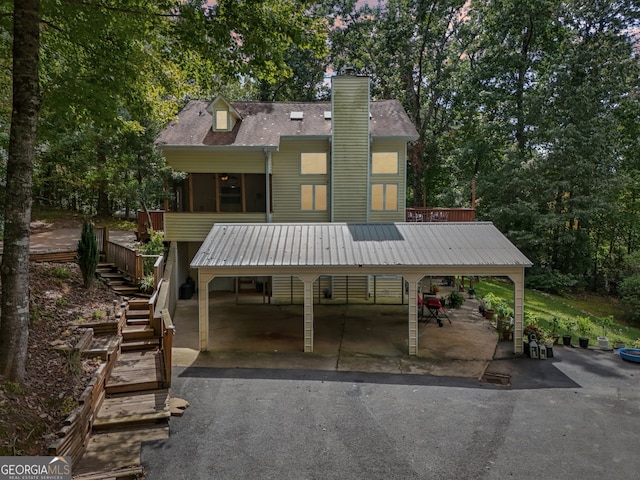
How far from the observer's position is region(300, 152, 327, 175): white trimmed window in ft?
55.2

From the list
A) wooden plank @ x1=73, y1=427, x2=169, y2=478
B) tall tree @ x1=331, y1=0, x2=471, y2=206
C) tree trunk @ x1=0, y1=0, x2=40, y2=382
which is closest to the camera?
wooden plank @ x1=73, y1=427, x2=169, y2=478

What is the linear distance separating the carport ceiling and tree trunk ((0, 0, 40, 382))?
4.71 meters

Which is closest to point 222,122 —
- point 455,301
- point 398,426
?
point 455,301

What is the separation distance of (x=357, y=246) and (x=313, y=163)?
6.03 meters

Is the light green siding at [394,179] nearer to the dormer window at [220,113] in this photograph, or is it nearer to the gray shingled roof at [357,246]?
the gray shingled roof at [357,246]

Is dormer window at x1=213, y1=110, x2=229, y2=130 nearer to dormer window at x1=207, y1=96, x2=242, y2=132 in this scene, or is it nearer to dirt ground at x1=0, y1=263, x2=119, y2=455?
dormer window at x1=207, y1=96, x2=242, y2=132

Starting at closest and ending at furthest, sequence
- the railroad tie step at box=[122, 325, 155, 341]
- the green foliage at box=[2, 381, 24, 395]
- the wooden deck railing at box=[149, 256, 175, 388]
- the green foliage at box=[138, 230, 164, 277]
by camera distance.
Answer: the green foliage at box=[2, 381, 24, 395] → the wooden deck railing at box=[149, 256, 175, 388] → the railroad tie step at box=[122, 325, 155, 341] → the green foliage at box=[138, 230, 164, 277]

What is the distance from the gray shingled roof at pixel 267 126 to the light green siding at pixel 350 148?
65 cm

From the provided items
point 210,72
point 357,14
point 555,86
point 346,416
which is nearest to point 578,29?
point 555,86

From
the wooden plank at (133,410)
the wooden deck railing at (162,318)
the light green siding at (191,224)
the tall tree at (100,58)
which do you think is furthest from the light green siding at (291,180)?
the wooden plank at (133,410)

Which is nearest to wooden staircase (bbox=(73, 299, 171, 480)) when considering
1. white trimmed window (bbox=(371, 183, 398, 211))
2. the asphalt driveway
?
the asphalt driveway

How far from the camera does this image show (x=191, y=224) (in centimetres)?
1617

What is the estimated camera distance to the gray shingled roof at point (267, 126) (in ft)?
52.9

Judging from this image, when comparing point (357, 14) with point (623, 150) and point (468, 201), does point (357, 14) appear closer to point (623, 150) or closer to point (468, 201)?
point (468, 201)
